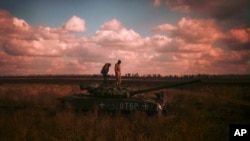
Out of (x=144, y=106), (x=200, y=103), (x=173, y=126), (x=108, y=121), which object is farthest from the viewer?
(x=200, y=103)

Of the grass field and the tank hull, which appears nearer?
the grass field

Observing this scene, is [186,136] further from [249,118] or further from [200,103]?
[200,103]

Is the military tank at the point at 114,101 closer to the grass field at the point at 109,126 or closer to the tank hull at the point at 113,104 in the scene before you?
the tank hull at the point at 113,104

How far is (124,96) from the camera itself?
1608cm

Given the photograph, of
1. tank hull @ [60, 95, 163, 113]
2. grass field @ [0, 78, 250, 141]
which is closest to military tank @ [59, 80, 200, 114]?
tank hull @ [60, 95, 163, 113]

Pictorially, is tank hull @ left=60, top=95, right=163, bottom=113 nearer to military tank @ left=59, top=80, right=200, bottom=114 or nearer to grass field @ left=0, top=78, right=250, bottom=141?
military tank @ left=59, top=80, right=200, bottom=114

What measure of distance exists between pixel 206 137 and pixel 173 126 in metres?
1.42

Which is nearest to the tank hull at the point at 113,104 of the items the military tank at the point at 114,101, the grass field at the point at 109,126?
the military tank at the point at 114,101

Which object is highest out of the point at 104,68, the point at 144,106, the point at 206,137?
the point at 104,68

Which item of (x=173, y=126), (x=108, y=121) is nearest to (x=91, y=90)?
(x=108, y=121)

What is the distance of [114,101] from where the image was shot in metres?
15.7

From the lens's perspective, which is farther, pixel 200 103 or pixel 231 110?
pixel 200 103

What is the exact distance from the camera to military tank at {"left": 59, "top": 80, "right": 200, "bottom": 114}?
1527cm

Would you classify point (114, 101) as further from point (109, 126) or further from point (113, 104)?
point (109, 126)
